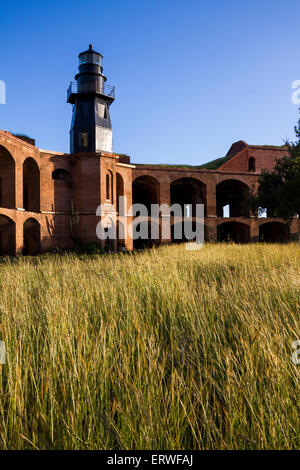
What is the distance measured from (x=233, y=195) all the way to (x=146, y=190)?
363 inches

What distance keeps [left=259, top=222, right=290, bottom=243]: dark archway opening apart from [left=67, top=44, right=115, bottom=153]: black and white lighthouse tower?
724 inches

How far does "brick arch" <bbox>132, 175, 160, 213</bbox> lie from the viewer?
24625 millimetres

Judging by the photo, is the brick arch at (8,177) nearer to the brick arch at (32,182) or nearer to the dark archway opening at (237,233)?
the brick arch at (32,182)

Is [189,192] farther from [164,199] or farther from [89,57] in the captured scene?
[89,57]

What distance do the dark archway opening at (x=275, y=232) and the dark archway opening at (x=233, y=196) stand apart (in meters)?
3.53

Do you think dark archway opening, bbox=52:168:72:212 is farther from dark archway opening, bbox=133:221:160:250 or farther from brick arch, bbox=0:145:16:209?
dark archway opening, bbox=133:221:160:250

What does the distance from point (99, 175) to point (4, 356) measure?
20.1 m

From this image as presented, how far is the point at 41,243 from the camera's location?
19.6 meters

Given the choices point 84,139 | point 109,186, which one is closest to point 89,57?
point 84,139

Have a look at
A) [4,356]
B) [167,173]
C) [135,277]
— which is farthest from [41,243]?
[4,356]

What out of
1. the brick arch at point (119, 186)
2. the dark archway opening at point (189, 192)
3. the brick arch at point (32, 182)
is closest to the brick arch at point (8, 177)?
the brick arch at point (32, 182)

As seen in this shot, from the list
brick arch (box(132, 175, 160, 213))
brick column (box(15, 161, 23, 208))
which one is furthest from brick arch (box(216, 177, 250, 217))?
brick column (box(15, 161, 23, 208))

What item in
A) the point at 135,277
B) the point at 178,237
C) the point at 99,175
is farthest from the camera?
the point at 178,237
